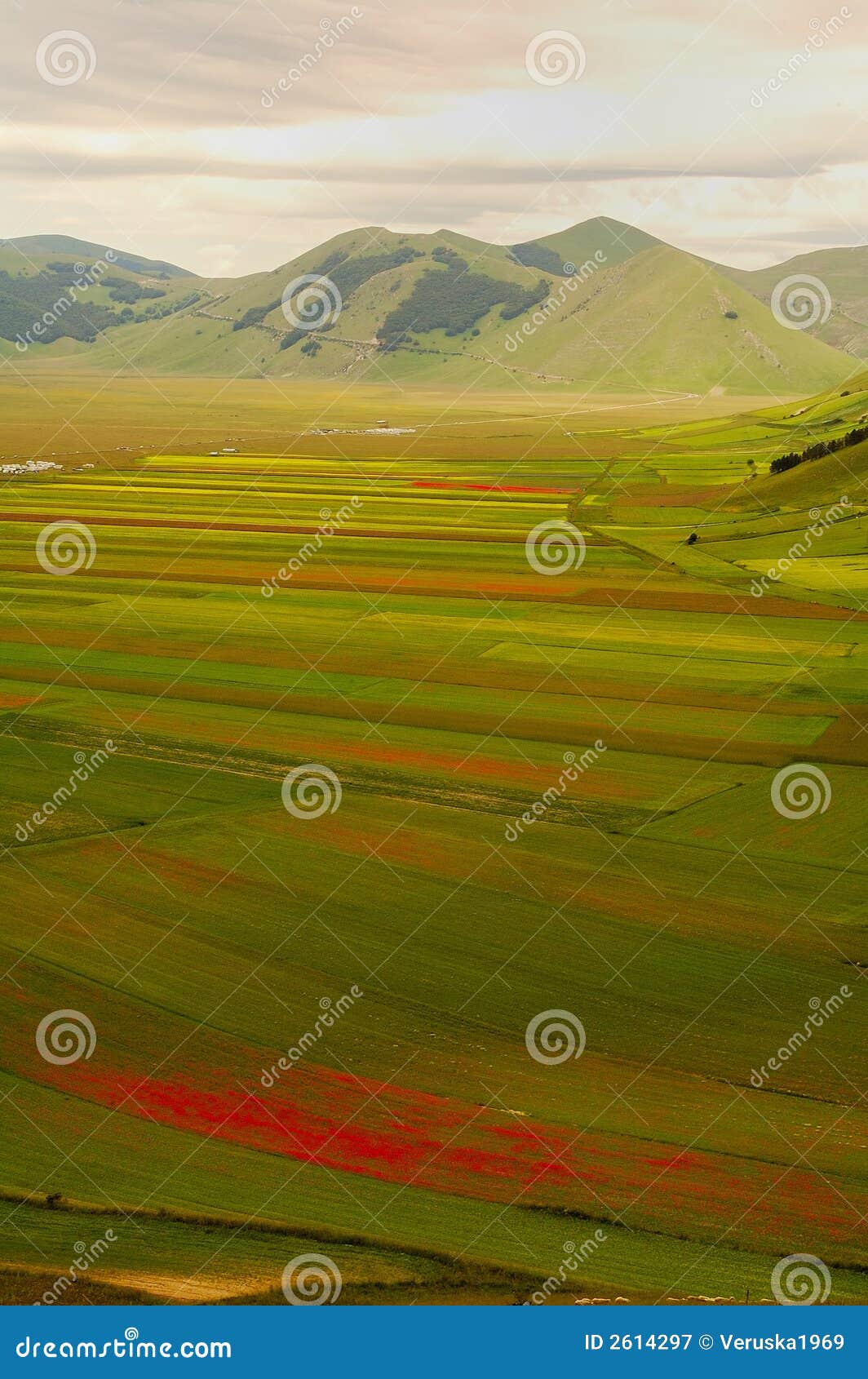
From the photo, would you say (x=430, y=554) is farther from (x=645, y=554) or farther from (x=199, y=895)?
(x=199, y=895)

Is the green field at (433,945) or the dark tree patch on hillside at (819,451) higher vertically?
the dark tree patch on hillside at (819,451)

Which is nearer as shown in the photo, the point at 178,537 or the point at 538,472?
the point at 178,537

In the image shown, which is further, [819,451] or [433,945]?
[819,451]

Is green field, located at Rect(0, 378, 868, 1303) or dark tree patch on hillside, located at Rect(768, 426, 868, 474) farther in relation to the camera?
dark tree patch on hillside, located at Rect(768, 426, 868, 474)

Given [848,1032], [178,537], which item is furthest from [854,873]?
[178,537]

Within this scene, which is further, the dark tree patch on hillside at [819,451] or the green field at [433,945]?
the dark tree patch on hillside at [819,451]

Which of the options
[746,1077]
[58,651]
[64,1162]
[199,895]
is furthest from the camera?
[58,651]

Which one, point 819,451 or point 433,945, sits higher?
point 819,451

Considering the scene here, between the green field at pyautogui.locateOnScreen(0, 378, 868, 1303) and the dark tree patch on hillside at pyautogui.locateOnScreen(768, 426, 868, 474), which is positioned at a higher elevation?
the dark tree patch on hillside at pyautogui.locateOnScreen(768, 426, 868, 474)
